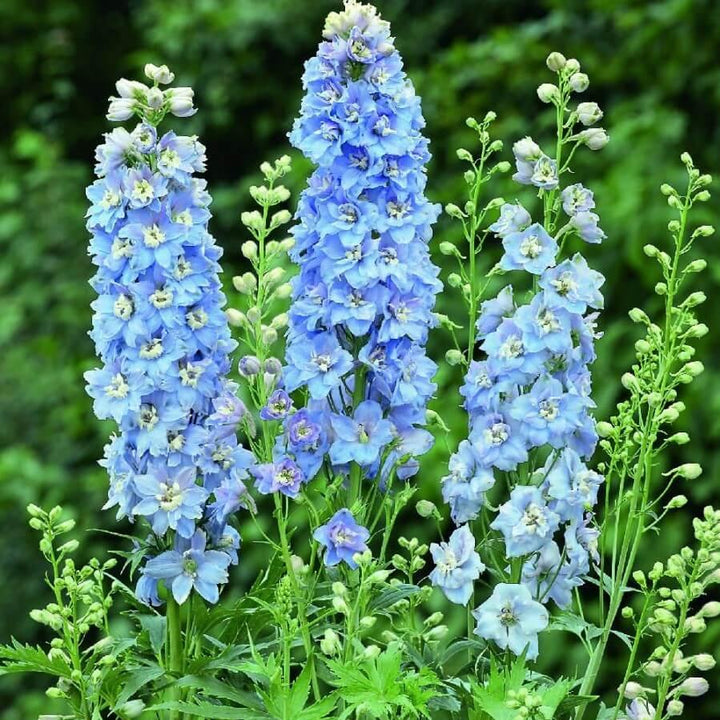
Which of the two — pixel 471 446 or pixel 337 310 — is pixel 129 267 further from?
pixel 471 446

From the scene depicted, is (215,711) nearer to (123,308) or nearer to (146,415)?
(146,415)

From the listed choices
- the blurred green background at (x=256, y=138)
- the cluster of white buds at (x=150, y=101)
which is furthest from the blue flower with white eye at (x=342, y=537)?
the blurred green background at (x=256, y=138)

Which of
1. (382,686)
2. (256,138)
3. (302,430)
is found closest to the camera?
(382,686)

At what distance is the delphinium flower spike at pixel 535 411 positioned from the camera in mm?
1463

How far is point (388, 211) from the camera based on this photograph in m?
1.50

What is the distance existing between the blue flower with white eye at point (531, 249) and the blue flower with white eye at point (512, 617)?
0.32 m

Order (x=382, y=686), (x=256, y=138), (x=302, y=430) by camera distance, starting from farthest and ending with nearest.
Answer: (x=256, y=138) → (x=302, y=430) → (x=382, y=686)

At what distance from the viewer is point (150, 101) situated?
153cm

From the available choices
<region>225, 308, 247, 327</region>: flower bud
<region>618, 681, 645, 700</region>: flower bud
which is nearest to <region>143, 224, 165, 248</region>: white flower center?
<region>225, 308, 247, 327</region>: flower bud

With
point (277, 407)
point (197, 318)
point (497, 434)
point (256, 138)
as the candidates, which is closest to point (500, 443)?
point (497, 434)

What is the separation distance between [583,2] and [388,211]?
230 cm

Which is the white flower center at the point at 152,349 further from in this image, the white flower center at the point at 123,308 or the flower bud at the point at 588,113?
the flower bud at the point at 588,113

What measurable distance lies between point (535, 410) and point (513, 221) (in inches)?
8.3

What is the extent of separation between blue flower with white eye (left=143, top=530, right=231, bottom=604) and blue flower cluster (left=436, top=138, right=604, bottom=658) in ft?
0.79
